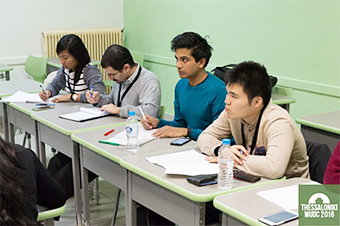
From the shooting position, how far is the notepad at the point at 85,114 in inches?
136

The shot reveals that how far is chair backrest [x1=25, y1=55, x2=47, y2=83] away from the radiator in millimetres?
511

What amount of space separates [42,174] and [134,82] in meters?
1.63

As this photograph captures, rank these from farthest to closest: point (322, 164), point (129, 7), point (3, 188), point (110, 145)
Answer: point (129, 7) → point (110, 145) → point (322, 164) → point (3, 188)

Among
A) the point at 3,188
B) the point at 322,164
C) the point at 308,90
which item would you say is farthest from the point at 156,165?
the point at 308,90

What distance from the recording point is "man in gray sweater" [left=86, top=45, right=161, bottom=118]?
3.45 metres

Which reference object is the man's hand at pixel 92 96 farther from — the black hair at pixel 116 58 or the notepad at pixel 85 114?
the black hair at pixel 116 58

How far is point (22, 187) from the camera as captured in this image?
5.73 ft

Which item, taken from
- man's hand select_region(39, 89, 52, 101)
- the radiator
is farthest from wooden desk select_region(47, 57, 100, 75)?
man's hand select_region(39, 89, 52, 101)

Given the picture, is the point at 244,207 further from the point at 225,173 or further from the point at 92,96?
the point at 92,96

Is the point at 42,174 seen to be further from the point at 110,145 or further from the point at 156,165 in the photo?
the point at 110,145

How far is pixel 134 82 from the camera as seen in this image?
3.58 m

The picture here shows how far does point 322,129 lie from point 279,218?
67.0 inches

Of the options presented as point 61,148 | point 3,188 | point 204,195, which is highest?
point 3,188

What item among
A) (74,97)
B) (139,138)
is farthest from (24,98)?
(139,138)
